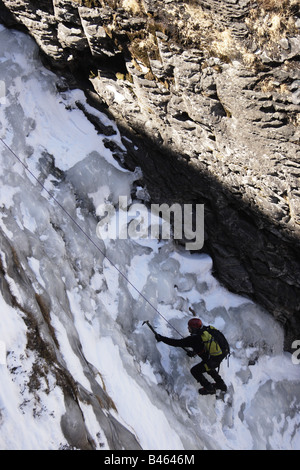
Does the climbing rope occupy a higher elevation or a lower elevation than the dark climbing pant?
higher

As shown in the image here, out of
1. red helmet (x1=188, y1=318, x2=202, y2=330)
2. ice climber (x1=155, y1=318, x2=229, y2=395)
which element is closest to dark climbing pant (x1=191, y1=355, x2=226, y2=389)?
ice climber (x1=155, y1=318, x2=229, y2=395)

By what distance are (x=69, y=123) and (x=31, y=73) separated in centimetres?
100

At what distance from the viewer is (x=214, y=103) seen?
639 cm

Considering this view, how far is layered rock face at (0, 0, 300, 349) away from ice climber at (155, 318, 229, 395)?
5.51ft

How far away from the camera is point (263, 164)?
6.50m

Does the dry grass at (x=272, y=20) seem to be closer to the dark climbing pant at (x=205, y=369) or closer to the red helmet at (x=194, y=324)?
the red helmet at (x=194, y=324)

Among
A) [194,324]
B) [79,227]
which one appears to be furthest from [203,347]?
[79,227]

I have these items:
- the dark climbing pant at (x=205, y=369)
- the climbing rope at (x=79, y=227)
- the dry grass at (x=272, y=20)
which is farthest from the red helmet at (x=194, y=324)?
the dry grass at (x=272, y=20)

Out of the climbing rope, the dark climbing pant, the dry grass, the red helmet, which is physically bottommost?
the dark climbing pant

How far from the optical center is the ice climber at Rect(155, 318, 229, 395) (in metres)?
6.38

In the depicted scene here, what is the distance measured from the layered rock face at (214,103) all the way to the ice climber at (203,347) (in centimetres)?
168

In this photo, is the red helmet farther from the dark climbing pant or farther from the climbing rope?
the climbing rope

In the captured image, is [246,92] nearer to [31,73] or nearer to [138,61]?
[138,61]
